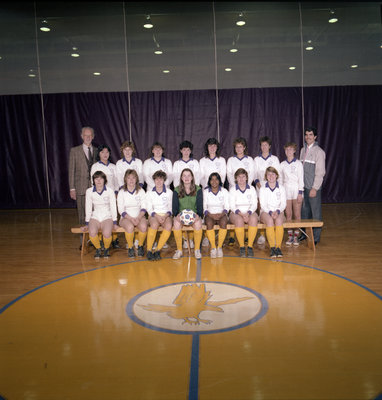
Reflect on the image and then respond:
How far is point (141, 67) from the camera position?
834 centimetres

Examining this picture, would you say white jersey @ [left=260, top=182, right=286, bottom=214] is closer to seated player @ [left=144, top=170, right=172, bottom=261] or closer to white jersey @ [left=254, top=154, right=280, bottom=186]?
white jersey @ [left=254, top=154, right=280, bottom=186]

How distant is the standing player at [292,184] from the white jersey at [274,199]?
40 centimetres

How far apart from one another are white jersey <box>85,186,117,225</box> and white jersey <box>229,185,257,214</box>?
1.49 meters

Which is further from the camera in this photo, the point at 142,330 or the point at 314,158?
the point at 314,158

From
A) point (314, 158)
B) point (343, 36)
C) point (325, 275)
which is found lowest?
point (325, 275)

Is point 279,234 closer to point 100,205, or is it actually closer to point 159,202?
point 159,202

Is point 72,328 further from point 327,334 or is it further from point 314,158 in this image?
point 314,158

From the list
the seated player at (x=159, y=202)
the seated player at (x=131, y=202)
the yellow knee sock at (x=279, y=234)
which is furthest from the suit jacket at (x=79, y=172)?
the yellow knee sock at (x=279, y=234)

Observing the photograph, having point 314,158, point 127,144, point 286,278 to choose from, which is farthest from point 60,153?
point 286,278

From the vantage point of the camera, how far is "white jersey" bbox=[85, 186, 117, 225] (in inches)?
172

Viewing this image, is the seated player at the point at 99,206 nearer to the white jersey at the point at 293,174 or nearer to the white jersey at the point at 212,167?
the white jersey at the point at 212,167

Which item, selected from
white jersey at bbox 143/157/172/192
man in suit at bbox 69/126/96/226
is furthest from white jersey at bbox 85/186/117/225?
white jersey at bbox 143/157/172/192

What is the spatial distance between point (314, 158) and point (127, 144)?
8.35 ft

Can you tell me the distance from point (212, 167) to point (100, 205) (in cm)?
162
